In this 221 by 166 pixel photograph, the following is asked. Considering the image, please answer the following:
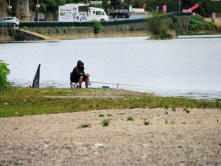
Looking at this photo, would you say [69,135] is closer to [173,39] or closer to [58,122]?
[58,122]

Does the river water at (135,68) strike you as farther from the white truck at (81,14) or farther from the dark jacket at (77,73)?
the white truck at (81,14)

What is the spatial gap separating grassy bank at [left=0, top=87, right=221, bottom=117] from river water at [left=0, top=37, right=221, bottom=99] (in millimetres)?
9273

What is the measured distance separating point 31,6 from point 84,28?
50.8 feet

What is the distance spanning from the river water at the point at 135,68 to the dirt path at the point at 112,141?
17193mm

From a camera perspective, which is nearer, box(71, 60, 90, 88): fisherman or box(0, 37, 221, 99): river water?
box(71, 60, 90, 88): fisherman

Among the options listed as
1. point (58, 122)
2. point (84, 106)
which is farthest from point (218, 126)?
point (84, 106)

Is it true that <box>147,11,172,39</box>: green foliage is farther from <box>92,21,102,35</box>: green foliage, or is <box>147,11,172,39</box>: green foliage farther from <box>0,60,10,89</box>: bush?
<box>0,60,10,89</box>: bush

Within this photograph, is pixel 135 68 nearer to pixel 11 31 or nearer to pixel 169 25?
pixel 11 31

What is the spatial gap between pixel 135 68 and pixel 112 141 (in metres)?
56.5

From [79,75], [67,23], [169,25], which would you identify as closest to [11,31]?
[67,23]

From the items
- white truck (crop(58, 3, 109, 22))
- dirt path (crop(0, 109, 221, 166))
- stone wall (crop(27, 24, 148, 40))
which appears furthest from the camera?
white truck (crop(58, 3, 109, 22))

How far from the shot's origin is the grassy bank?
1981 centimetres

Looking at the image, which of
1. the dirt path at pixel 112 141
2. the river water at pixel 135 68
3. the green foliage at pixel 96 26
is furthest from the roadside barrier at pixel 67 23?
the dirt path at pixel 112 141

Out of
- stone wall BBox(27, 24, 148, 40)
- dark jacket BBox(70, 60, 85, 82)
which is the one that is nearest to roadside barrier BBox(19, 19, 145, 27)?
stone wall BBox(27, 24, 148, 40)
